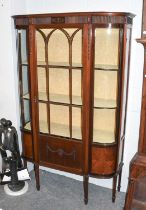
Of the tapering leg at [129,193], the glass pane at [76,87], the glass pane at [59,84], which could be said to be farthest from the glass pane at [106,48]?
the tapering leg at [129,193]

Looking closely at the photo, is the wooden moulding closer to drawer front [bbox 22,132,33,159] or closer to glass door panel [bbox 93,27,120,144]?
glass door panel [bbox 93,27,120,144]

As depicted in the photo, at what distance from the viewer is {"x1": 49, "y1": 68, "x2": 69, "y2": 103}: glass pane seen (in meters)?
2.32

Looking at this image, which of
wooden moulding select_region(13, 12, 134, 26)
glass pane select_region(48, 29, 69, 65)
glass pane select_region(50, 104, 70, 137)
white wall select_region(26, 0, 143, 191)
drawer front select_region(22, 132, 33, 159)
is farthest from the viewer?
drawer front select_region(22, 132, 33, 159)

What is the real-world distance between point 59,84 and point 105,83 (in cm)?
44

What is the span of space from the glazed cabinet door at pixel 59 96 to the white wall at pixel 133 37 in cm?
31

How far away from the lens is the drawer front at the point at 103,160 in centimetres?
222

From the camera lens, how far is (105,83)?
87.5 inches

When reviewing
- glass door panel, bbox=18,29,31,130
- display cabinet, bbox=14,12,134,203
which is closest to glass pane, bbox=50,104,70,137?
display cabinet, bbox=14,12,134,203

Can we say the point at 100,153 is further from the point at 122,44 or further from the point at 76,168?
the point at 122,44

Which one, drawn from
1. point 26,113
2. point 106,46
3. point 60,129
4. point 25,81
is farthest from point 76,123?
point 106,46

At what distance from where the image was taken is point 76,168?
2.35 m

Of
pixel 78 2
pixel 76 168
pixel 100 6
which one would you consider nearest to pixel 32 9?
pixel 78 2

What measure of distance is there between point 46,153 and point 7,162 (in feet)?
1.39

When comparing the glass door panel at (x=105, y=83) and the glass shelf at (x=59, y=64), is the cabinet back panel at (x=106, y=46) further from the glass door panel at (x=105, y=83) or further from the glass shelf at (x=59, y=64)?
the glass shelf at (x=59, y=64)
